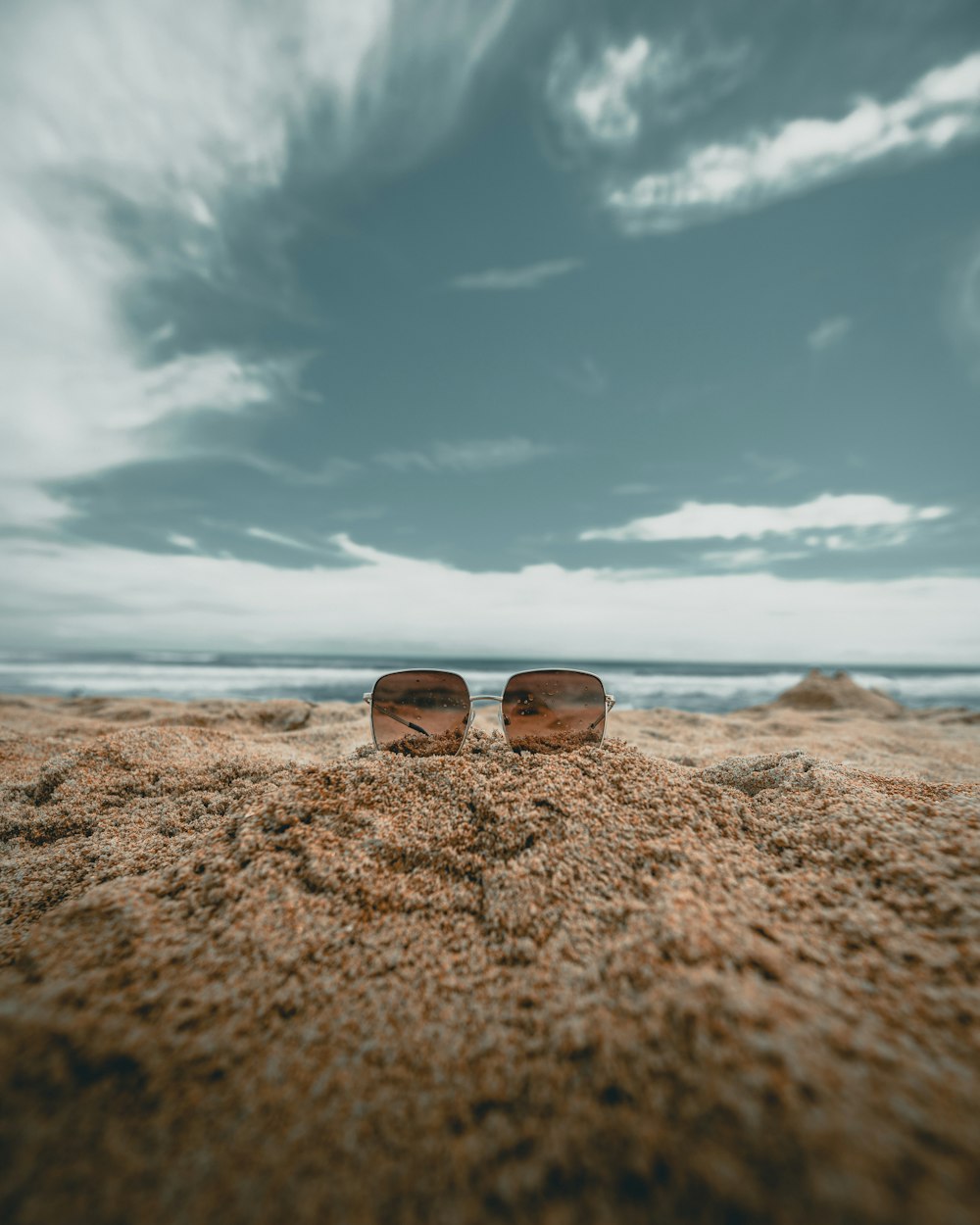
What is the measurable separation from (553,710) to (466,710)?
1.46ft

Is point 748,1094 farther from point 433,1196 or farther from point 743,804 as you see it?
point 743,804

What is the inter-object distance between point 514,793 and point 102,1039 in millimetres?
1281

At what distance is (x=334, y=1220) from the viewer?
0.80 metres

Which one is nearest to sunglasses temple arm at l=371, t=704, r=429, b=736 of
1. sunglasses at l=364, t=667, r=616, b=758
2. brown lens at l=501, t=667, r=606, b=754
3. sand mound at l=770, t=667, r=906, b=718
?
sunglasses at l=364, t=667, r=616, b=758

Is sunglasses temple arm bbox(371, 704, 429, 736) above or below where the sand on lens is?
above

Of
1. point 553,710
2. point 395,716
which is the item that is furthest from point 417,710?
point 553,710

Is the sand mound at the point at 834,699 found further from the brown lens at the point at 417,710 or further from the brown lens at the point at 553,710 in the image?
the brown lens at the point at 417,710

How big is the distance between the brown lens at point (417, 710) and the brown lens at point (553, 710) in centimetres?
24

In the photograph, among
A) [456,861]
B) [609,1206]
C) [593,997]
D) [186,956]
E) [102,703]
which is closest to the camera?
[609,1206]

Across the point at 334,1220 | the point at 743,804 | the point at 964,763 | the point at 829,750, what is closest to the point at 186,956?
the point at 334,1220

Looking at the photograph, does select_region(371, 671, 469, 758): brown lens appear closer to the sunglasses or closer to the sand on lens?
the sunglasses

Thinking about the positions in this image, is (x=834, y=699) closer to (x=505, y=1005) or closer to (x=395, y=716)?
(x=395, y=716)

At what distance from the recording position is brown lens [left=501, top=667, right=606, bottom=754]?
2.60 m

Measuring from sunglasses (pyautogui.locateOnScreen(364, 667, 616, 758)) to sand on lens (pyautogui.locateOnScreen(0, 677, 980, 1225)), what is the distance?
0.47 m
